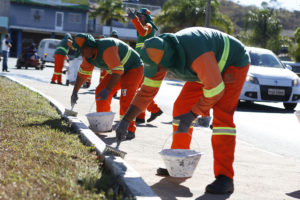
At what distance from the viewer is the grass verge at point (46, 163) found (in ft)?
11.6

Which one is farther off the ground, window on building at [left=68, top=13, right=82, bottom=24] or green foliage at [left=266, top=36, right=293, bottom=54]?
green foliage at [left=266, top=36, right=293, bottom=54]

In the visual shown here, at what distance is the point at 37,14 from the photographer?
2205 inches

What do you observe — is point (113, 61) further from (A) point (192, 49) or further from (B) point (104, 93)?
(A) point (192, 49)

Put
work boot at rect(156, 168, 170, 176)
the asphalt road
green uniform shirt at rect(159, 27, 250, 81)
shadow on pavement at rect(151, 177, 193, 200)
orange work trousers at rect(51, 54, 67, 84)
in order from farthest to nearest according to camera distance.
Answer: orange work trousers at rect(51, 54, 67, 84), the asphalt road, work boot at rect(156, 168, 170, 176), shadow on pavement at rect(151, 177, 193, 200), green uniform shirt at rect(159, 27, 250, 81)

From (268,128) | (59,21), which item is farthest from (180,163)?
(59,21)

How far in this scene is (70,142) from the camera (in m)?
5.44

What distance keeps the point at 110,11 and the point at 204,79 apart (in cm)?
5228

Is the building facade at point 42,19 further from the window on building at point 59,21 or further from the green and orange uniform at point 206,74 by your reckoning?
the green and orange uniform at point 206,74

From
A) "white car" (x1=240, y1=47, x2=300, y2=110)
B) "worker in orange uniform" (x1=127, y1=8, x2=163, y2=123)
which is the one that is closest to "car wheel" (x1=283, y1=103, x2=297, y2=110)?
"white car" (x1=240, y1=47, x2=300, y2=110)

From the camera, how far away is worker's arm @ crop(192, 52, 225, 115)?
3.93m

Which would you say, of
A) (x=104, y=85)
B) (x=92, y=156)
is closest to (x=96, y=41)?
(x=104, y=85)

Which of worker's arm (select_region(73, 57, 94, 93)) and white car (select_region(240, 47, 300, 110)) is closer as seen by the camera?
worker's arm (select_region(73, 57, 94, 93))

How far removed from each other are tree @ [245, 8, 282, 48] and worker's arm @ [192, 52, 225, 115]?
45237mm

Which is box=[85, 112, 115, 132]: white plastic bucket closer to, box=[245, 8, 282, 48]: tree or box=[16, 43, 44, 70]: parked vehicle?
box=[16, 43, 44, 70]: parked vehicle
